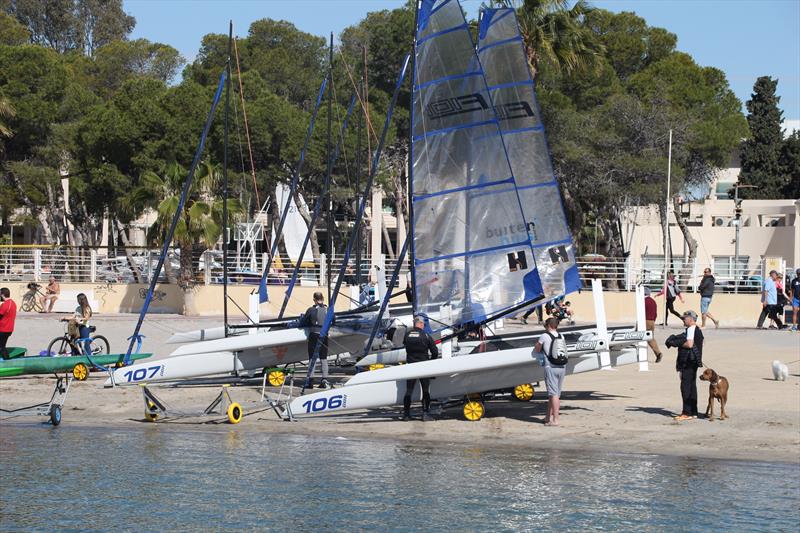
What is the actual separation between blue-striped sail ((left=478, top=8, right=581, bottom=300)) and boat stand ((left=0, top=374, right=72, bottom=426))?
868cm

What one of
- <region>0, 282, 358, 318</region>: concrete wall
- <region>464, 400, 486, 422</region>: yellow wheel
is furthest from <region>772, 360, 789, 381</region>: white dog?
<region>0, 282, 358, 318</region>: concrete wall

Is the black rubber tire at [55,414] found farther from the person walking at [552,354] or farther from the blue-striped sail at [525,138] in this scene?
the blue-striped sail at [525,138]

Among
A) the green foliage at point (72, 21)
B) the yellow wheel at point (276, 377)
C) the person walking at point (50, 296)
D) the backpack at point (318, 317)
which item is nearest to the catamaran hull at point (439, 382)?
the backpack at point (318, 317)

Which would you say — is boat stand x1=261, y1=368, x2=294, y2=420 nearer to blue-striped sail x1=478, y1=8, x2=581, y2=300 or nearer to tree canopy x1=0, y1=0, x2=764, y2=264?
blue-striped sail x1=478, y1=8, x2=581, y2=300

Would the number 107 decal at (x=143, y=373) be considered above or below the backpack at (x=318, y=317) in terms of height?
below

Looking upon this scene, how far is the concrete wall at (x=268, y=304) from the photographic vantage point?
118 feet

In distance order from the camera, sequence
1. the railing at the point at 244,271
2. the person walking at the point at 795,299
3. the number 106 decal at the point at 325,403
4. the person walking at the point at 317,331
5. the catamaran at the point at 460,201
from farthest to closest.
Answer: the railing at the point at 244,271
the person walking at the point at 795,299
the person walking at the point at 317,331
the catamaran at the point at 460,201
the number 106 decal at the point at 325,403

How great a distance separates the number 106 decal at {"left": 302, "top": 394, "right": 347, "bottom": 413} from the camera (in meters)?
17.3

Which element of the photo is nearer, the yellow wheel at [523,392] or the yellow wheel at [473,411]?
the yellow wheel at [473,411]

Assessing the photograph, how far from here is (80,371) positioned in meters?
21.8

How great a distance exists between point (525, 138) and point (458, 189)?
4.12 metres

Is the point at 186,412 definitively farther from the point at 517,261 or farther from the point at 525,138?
the point at 525,138

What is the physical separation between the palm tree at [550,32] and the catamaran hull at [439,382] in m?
20.4

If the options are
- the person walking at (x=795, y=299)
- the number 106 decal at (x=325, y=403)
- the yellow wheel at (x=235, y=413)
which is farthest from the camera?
the person walking at (x=795, y=299)
